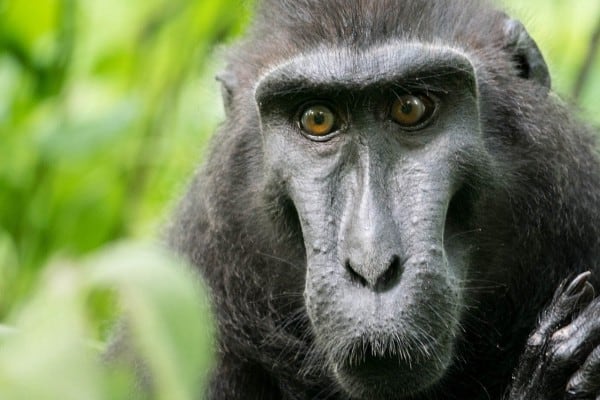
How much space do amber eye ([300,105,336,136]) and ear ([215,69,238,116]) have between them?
70 cm

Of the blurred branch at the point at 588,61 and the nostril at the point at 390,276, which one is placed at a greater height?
the blurred branch at the point at 588,61

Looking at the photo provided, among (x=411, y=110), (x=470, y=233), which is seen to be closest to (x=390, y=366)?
(x=470, y=233)

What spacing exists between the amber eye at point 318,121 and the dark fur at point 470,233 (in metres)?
0.31

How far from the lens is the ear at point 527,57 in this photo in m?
4.65

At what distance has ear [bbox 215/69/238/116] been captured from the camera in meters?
4.86

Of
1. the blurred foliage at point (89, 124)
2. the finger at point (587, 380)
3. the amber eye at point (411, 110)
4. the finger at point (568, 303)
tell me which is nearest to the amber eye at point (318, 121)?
the amber eye at point (411, 110)

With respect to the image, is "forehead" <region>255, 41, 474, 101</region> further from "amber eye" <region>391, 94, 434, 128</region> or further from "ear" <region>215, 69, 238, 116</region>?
"ear" <region>215, 69, 238, 116</region>

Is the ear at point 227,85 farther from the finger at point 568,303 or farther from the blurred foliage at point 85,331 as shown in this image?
the blurred foliage at point 85,331

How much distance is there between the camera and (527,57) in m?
4.65

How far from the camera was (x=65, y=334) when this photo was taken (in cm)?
112

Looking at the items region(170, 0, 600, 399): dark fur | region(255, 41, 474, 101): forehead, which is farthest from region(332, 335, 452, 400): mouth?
region(255, 41, 474, 101): forehead

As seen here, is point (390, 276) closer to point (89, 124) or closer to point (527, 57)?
point (527, 57)

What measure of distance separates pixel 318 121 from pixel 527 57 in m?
1.09

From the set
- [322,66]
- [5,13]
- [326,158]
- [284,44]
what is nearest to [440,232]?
[326,158]
